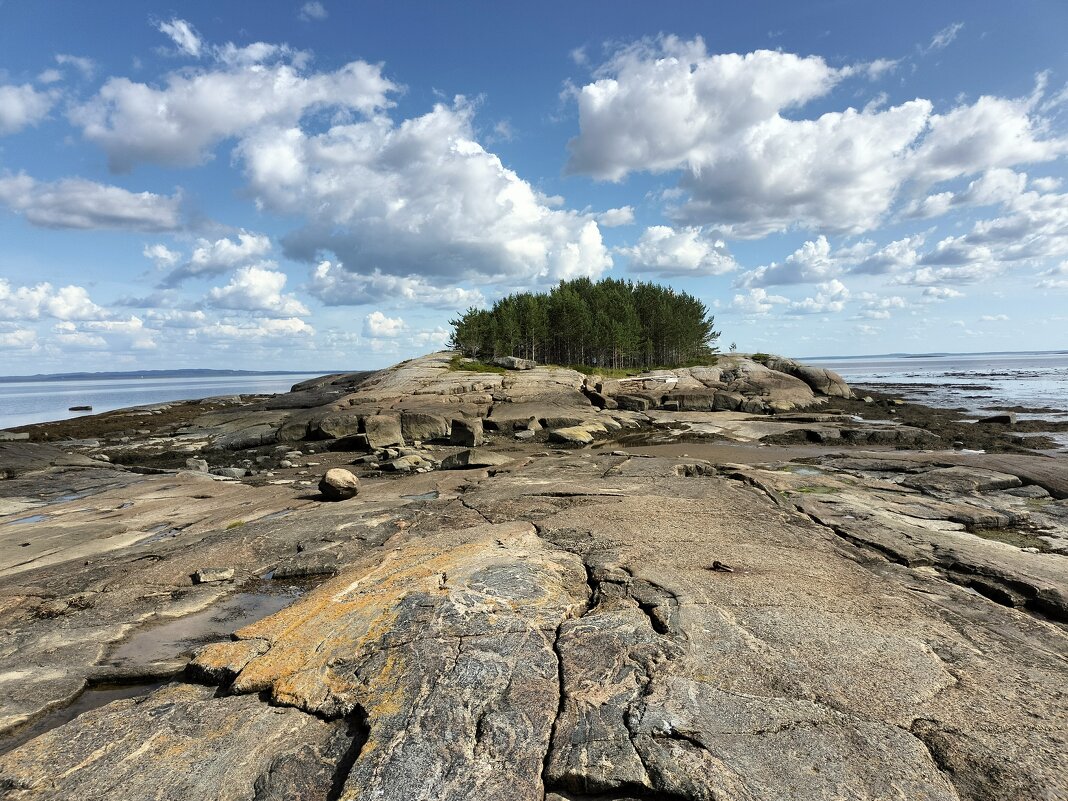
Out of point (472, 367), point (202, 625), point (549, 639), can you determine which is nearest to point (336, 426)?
point (472, 367)

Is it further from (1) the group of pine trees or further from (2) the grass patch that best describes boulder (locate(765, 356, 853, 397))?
(2) the grass patch

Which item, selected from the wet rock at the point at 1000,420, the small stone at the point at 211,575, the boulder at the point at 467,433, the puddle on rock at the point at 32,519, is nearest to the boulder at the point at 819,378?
the wet rock at the point at 1000,420

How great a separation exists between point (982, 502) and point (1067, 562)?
Result: 494 cm

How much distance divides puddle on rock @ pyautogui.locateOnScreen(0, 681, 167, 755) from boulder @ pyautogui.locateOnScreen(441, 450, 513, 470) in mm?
13397

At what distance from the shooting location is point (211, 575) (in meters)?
9.66

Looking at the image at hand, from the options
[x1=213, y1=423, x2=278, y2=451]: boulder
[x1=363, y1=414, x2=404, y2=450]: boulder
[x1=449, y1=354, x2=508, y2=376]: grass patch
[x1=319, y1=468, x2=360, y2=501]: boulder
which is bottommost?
[x1=213, y1=423, x2=278, y2=451]: boulder

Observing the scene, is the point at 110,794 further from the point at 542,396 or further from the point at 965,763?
the point at 542,396

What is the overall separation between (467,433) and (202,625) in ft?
71.6

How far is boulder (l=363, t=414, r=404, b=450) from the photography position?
29406 millimetres

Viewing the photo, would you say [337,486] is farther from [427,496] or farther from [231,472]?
[231,472]

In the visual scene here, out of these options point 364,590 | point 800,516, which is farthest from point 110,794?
point 800,516

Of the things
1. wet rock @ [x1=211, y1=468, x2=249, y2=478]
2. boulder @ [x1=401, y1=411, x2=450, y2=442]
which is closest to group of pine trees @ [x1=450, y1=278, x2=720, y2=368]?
boulder @ [x1=401, y1=411, x2=450, y2=442]

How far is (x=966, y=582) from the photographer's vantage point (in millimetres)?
8180

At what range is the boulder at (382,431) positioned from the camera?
29.4 meters
